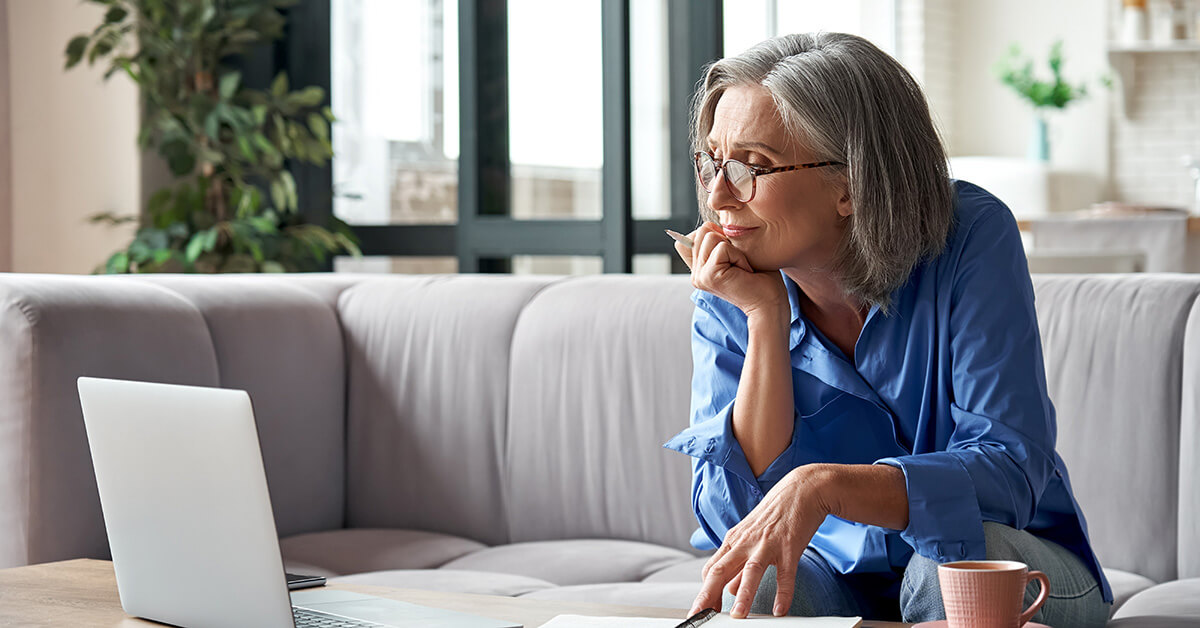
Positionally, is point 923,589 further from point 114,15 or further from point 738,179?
point 114,15

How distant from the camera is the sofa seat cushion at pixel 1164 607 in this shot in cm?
153

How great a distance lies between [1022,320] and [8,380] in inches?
58.5

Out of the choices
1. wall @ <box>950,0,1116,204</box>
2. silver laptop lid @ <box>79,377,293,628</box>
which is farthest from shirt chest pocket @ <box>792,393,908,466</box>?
wall @ <box>950,0,1116,204</box>

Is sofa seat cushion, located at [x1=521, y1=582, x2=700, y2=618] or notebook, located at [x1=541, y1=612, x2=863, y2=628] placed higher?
notebook, located at [x1=541, y1=612, x2=863, y2=628]

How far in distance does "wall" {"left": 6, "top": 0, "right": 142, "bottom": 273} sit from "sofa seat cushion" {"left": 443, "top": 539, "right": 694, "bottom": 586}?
1993mm

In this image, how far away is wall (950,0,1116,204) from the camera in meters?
7.57

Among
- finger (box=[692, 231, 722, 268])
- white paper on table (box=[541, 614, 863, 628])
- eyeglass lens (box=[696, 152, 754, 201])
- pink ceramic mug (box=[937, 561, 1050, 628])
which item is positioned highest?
eyeglass lens (box=[696, 152, 754, 201])

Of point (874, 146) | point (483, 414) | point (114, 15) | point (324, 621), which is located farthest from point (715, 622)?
point (114, 15)

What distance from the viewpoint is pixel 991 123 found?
26.2 ft

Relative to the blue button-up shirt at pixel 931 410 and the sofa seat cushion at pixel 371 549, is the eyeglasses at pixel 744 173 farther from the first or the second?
the sofa seat cushion at pixel 371 549

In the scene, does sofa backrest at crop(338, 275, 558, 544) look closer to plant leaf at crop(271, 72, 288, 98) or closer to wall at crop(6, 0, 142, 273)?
plant leaf at crop(271, 72, 288, 98)

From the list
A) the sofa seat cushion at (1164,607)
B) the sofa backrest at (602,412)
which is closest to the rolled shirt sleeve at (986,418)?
the sofa seat cushion at (1164,607)

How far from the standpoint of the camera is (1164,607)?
1.65m

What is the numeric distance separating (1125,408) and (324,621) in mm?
1356
